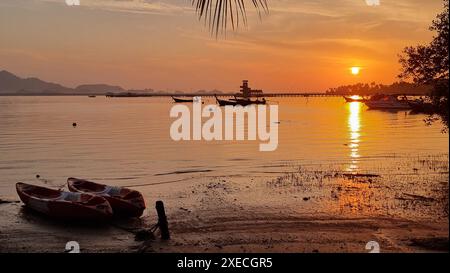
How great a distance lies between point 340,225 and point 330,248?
258 cm

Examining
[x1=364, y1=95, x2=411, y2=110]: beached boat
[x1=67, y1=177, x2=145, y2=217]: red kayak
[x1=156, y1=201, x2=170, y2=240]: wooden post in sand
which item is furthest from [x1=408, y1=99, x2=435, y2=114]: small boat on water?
[x1=364, y1=95, x2=411, y2=110]: beached boat

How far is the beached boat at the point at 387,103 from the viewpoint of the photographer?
12256cm

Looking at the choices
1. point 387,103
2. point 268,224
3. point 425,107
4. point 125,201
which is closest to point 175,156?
point 125,201

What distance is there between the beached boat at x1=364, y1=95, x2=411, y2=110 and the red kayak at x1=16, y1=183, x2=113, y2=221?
371ft

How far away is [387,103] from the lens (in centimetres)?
12938

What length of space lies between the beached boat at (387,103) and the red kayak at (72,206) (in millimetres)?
113012

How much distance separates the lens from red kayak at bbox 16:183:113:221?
17281 millimetres

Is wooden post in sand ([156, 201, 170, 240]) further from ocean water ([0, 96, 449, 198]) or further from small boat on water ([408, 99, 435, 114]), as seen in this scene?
small boat on water ([408, 99, 435, 114])

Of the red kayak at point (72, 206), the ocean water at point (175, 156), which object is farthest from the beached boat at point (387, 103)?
the red kayak at point (72, 206)

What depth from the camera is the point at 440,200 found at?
18.5 m

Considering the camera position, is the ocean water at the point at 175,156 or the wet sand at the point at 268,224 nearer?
the wet sand at the point at 268,224

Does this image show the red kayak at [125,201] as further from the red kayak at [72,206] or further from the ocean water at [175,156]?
the ocean water at [175,156]

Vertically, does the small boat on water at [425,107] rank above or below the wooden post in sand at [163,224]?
above
